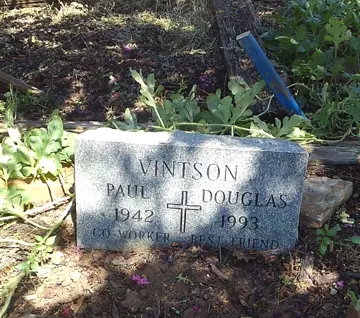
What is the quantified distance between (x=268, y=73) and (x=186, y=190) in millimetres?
1220

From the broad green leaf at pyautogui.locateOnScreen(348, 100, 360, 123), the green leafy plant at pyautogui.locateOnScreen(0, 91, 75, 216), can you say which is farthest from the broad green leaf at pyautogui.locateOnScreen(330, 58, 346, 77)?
the green leafy plant at pyautogui.locateOnScreen(0, 91, 75, 216)

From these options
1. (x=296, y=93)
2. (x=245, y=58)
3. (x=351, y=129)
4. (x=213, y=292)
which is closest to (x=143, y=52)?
(x=245, y=58)

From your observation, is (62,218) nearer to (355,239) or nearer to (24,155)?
(24,155)

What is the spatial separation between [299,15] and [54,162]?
2.58m

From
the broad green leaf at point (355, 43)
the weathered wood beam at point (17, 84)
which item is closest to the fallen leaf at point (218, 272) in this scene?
the broad green leaf at point (355, 43)

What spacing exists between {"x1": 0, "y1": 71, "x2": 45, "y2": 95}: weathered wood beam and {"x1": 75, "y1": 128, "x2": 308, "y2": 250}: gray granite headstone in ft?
6.01

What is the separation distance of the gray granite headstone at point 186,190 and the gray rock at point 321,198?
6.6 inches

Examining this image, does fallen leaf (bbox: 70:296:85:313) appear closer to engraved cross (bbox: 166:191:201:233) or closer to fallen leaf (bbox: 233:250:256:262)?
engraved cross (bbox: 166:191:201:233)

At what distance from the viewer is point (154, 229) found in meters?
2.62

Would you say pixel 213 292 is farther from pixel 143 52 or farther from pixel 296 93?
pixel 143 52

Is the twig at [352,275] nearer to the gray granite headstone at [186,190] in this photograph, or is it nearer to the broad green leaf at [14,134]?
the gray granite headstone at [186,190]

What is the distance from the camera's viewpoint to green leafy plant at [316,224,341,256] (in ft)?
8.51

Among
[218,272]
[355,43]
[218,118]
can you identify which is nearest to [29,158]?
[218,118]

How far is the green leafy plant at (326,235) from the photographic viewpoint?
2.59 m
